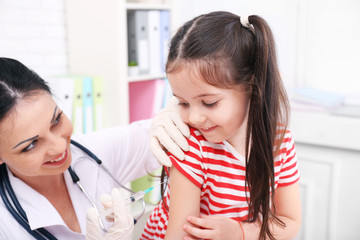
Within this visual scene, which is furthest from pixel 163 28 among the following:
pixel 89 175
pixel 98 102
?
pixel 89 175

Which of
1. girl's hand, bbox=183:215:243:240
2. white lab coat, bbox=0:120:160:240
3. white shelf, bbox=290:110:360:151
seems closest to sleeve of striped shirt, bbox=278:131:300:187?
girl's hand, bbox=183:215:243:240

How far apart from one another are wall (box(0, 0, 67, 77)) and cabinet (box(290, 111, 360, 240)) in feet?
4.84

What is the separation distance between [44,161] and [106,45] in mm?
1165

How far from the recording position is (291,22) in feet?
8.76

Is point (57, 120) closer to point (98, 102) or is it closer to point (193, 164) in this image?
point (193, 164)

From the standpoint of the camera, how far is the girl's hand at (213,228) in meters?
0.96

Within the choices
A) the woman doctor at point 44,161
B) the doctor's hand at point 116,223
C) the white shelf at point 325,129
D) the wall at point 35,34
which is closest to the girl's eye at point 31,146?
the woman doctor at point 44,161

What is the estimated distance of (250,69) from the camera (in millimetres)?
974

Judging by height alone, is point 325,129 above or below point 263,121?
below

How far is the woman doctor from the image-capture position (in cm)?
103

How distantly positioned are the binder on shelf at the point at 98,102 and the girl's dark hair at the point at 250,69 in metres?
1.20

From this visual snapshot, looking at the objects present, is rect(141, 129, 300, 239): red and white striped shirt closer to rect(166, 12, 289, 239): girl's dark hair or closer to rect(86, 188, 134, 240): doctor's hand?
rect(166, 12, 289, 239): girl's dark hair

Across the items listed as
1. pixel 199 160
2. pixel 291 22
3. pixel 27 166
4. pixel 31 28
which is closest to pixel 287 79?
pixel 291 22

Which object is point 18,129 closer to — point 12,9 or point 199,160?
point 199,160
